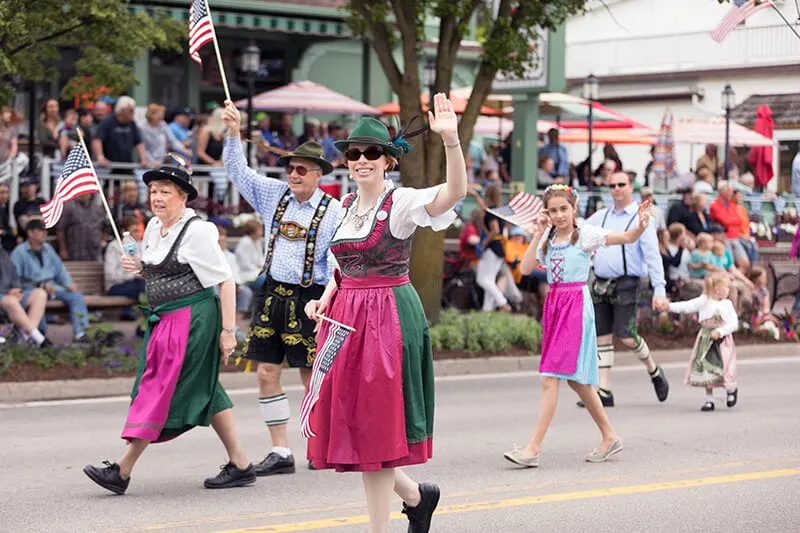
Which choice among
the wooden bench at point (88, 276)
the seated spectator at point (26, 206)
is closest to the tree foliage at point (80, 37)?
the seated spectator at point (26, 206)

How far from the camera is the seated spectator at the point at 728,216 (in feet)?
73.0

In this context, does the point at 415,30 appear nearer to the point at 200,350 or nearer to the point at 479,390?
the point at 479,390

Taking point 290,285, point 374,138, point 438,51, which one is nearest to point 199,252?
point 290,285

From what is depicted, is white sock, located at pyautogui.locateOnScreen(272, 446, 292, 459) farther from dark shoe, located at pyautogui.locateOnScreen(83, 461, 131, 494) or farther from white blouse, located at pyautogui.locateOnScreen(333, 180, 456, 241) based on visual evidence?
white blouse, located at pyautogui.locateOnScreen(333, 180, 456, 241)

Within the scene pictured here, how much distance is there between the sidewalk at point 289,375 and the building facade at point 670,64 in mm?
20843

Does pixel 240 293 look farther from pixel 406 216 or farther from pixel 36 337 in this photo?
pixel 406 216

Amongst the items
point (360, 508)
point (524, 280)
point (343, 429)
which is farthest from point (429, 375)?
point (524, 280)

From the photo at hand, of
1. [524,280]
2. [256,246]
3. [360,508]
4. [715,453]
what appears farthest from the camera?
[524,280]

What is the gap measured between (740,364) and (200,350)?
956cm

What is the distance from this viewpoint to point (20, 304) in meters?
14.6

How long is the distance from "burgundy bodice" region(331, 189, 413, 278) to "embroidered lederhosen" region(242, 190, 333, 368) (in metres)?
2.15

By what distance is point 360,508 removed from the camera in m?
7.85

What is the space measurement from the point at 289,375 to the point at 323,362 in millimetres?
7777

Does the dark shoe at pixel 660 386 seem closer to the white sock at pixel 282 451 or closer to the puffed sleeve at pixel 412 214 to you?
the white sock at pixel 282 451
